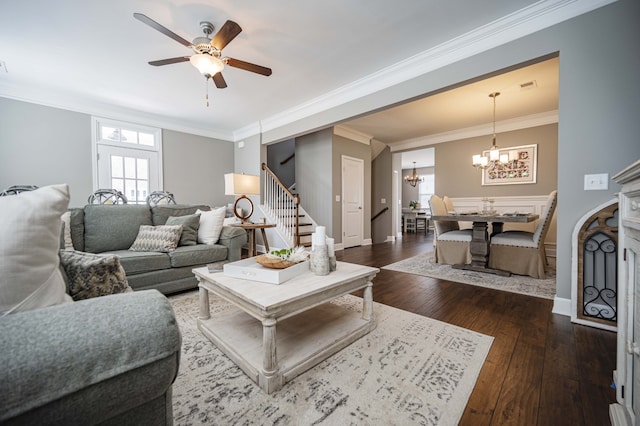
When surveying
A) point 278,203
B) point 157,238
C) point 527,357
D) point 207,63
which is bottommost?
point 527,357

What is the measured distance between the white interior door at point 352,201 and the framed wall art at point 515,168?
2.60 meters

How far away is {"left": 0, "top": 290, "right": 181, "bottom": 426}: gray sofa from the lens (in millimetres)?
437

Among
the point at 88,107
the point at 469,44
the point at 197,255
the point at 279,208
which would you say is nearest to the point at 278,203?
the point at 279,208

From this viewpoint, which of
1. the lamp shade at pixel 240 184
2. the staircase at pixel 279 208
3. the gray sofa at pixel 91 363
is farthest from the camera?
the staircase at pixel 279 208

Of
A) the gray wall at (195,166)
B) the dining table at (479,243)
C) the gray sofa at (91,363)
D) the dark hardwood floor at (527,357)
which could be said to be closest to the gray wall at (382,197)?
the dining table at (479,243)

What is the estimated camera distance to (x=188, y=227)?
288cm

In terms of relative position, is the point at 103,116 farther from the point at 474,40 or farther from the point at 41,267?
the point at 474,40

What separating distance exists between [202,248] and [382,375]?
2161 millimetres

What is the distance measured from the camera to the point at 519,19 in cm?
224

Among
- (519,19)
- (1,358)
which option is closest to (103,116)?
(1,358)

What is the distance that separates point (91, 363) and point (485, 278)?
3.68 metres

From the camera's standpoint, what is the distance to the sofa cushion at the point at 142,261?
2.23m

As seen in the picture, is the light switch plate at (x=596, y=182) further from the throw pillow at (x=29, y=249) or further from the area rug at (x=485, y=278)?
the throw pillow at (x=29, y=249)

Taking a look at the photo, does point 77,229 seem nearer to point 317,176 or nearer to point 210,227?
point 210,227
